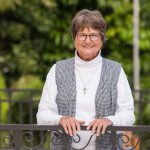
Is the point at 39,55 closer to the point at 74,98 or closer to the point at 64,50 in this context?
the point at 64,50

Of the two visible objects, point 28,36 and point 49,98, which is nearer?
point 49,98

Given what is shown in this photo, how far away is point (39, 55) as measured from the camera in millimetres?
11000

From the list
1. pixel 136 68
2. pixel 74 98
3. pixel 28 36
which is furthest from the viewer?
pixel 28 36

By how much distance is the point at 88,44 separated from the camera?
312cm

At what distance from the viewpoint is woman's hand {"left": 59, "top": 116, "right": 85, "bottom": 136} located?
3035 millimetres

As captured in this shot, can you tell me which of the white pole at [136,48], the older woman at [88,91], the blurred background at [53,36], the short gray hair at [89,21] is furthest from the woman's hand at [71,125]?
the blurred background at [53,36]

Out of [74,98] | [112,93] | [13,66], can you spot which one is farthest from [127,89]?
[13,66]

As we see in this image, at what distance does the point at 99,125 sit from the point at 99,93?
207 millimetres

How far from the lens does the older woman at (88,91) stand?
10.2ft

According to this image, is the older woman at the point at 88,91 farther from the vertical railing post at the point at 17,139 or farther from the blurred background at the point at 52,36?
the blurred background at the point at 52,36

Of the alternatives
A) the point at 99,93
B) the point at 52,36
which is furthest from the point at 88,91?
the point at 52,36

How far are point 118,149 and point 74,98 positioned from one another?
417mm

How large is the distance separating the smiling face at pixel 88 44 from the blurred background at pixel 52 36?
7133 mm

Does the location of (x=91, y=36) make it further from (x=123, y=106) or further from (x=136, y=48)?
(x=136, y=48)
